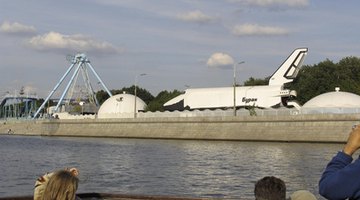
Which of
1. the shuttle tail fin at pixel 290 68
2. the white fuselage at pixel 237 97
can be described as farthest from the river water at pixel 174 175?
the shuttle tail fin at pixel 290 68

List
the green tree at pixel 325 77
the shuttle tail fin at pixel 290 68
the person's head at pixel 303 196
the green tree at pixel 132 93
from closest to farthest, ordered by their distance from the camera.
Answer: the person's head at pixel 303 196, the shuttle tail fin at pixel 290 68, the green tree at pixel 325 77, the green tree at pixel 132 93

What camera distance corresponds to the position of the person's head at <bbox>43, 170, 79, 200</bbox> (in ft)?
13.1

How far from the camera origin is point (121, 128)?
3425 inches

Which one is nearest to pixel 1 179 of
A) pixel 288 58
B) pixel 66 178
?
pixel 66 178

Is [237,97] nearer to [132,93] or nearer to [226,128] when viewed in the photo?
[226,128]

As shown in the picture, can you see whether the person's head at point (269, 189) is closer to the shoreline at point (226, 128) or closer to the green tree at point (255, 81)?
the shoreline at point (226, 128)

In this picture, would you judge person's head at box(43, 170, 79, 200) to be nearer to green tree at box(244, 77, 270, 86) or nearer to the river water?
the river water

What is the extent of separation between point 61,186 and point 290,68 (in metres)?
89.1

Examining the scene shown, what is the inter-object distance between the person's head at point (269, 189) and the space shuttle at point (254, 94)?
79.7 m

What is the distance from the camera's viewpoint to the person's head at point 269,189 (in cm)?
428

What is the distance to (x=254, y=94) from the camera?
87500 mm

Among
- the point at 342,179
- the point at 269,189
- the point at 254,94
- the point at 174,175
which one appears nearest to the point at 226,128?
the point at 254,94

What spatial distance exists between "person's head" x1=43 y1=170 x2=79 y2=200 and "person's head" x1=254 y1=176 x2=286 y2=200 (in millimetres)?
1321

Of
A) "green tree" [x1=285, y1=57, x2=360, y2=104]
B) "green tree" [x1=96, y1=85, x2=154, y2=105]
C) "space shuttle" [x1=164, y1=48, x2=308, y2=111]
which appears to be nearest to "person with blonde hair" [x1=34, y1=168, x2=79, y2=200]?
"space shuttle" [x1=164, y1=48, x2=308, y2=111]
